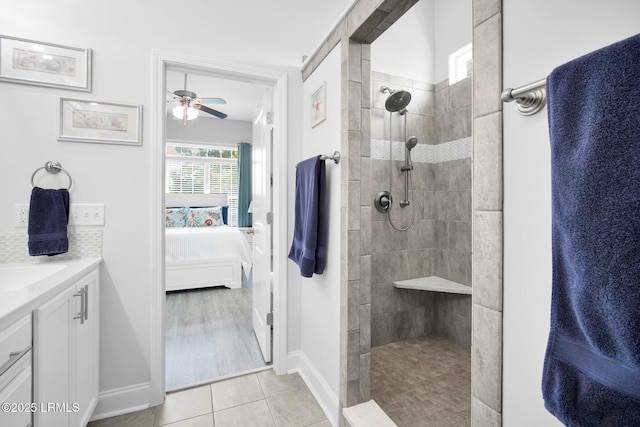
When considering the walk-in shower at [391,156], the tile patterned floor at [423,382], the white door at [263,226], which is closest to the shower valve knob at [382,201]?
the walk-in shower at [391,156]

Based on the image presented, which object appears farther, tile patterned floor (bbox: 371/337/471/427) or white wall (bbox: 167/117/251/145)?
white wall (bbox: 167/117/251/145)

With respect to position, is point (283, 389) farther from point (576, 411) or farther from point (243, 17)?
point (243, 17)

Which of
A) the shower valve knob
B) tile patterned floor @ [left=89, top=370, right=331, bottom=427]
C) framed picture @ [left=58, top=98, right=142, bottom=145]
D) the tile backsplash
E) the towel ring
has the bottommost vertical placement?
tile patterned floor @ [left=89, top=370, right=331, bottom=427]

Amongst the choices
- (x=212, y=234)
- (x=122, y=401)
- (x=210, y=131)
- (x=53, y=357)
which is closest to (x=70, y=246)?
(x=53, y=357)

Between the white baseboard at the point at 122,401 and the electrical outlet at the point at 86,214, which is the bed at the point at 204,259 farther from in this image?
the electrical outlet at the point at 86,214

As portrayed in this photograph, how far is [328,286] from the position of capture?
1849 millimetres

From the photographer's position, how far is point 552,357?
59cm

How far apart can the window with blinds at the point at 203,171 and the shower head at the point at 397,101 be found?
431cm

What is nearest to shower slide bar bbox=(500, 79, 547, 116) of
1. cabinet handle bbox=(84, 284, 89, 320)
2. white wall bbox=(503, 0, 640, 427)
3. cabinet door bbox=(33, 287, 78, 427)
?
white wall bbox=(503, 0, 640, 427)

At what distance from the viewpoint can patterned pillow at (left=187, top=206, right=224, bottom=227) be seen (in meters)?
5.33

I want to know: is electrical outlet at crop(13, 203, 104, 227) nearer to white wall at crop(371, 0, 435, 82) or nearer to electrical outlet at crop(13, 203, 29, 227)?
electrical outlet at crop(13, 203, 29, 227)

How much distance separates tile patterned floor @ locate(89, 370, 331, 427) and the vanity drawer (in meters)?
1.08

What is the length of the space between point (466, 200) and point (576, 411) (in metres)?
2.01

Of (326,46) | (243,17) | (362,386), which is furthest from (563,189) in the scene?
(243,17)
